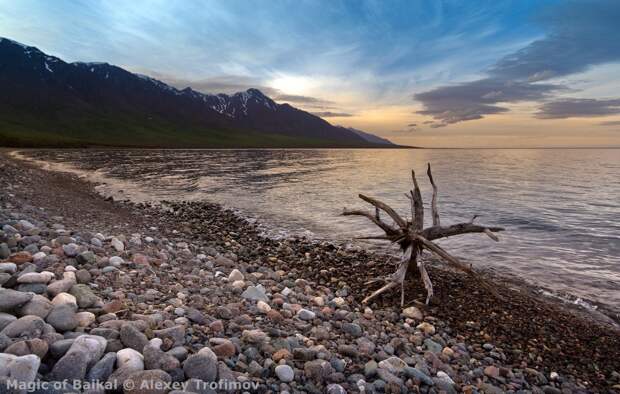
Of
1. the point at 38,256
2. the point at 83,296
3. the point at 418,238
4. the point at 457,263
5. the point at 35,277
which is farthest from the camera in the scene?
the point at 418,238

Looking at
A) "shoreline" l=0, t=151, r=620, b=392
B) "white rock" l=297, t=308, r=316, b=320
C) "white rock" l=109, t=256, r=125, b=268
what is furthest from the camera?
"white rock" l=109, t=256, r=125, b=268

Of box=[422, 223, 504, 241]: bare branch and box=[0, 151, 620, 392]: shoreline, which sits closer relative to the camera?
box=[0, 151, 620, 392]: shoreline

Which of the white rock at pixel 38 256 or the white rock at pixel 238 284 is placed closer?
the white rock at pixel 38 256

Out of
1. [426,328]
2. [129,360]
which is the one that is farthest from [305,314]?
[129,360]

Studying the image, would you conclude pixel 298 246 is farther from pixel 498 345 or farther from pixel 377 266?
pixel 498 345

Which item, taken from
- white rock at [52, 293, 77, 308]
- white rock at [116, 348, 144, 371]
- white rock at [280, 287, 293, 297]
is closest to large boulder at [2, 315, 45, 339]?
white rock at [52, 293, 77, 308]

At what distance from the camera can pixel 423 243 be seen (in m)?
9.02

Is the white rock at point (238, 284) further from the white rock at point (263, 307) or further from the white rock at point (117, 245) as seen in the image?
the white rock at point (117, 245)

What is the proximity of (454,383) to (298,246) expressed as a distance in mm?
8191

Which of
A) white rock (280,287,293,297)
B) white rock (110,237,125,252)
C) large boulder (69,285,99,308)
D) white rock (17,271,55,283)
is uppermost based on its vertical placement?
white rock (17,271,55,283)

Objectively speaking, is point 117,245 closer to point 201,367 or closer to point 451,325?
point 201,367

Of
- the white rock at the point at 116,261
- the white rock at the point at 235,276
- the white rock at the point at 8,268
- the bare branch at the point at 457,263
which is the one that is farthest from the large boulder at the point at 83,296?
the bare branch at the point at 457,263

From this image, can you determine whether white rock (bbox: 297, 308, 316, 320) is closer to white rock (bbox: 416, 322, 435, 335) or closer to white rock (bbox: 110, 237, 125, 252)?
white rock (bbox: 416, 322, 435, 335)

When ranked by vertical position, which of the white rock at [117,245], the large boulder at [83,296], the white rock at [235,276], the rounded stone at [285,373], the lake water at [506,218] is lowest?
the lake water at [506,218]
